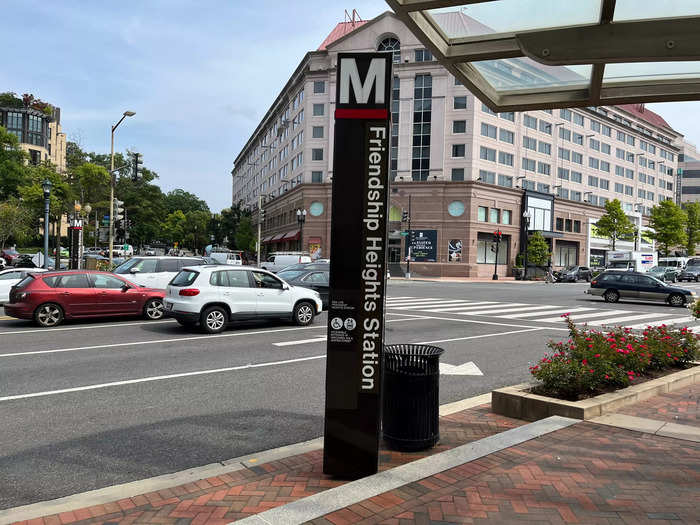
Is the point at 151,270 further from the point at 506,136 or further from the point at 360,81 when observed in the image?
the point at 506,136

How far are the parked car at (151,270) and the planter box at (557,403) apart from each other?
13409mm

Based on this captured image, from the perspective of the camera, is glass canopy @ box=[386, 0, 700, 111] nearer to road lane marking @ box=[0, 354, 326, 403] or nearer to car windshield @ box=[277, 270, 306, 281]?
road lane marking @ box=[0, 354, 326, 403]

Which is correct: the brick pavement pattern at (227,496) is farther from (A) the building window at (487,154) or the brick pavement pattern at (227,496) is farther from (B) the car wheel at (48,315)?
(A) the building window at (487,154)

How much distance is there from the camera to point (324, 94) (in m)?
55.8

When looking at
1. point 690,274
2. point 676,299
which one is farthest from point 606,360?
point 690,274

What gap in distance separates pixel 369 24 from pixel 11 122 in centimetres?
7496

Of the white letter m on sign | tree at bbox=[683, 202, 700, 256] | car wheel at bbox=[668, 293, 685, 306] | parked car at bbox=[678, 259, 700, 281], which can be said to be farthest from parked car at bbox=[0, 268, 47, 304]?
tree at bbox=[683, 202, 700, 256]

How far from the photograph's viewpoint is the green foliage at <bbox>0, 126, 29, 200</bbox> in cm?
5872

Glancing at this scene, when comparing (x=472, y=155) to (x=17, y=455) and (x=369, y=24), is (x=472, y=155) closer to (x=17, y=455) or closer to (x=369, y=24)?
(x=369, y=24)

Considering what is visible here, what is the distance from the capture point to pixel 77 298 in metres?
14.0

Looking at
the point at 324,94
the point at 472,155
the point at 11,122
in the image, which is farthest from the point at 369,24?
the point at 11,122

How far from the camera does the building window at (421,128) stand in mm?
52188

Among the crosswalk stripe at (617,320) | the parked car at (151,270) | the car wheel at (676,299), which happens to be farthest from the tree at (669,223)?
the parked car at (151,270)

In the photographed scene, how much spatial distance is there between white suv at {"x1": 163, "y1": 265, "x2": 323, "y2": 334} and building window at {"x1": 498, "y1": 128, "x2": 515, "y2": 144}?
4567 cm
